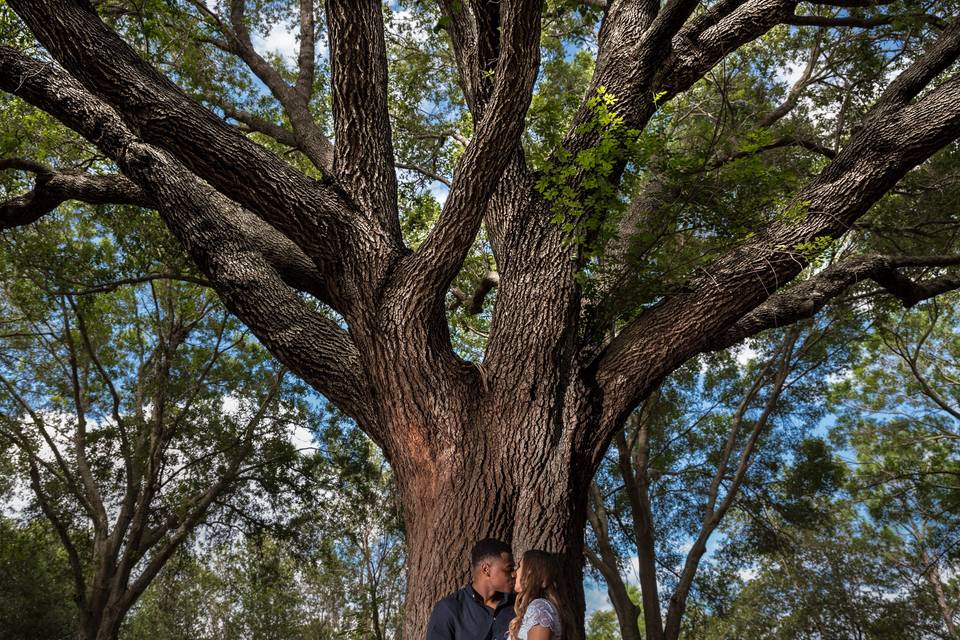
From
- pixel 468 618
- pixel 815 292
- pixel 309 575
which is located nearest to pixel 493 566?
pixel 468 618

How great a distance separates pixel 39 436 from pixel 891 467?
19587mm

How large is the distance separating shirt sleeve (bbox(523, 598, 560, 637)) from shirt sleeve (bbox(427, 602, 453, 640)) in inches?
24.5

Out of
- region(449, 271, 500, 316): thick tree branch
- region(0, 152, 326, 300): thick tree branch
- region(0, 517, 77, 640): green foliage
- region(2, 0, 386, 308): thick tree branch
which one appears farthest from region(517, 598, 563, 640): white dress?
region(0, 517, 77, 640): green foliage

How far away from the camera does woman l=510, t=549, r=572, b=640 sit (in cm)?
292

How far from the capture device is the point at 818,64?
9.19 m

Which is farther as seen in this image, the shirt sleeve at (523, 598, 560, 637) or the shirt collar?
the shirt collar

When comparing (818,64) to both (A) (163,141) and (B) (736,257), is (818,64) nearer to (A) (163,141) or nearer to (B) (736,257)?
(B) (736,257)

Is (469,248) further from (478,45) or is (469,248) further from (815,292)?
(815,292)

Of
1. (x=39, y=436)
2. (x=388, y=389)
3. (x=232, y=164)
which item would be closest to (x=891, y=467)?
(x=388, y=389)

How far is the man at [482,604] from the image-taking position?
334 centimetres

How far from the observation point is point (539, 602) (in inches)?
118

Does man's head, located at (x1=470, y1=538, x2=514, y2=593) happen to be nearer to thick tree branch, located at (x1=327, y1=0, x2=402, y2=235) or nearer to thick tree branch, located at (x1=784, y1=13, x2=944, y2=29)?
thick tree branch, located at (x1=327, y1=0, x2=402, y2=235)

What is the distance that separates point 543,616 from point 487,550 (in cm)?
61

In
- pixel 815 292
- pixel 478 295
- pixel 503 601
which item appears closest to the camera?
pixel 503 601
